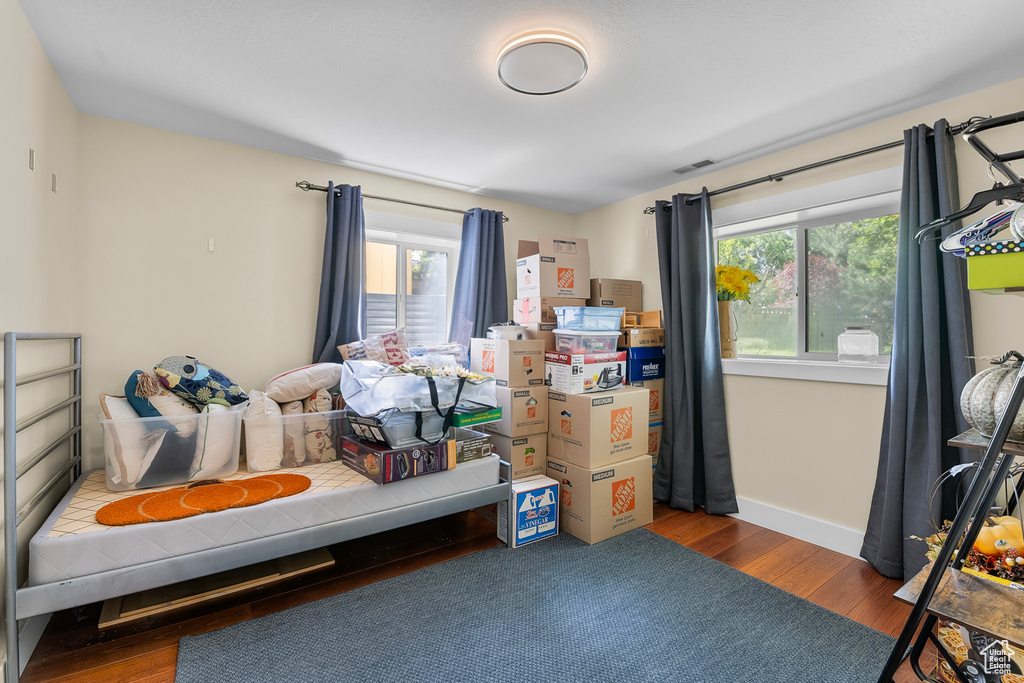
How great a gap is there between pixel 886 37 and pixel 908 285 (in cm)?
114

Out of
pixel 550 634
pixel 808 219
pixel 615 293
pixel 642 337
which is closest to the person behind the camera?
pixel 550 634

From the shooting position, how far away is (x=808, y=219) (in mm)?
2959

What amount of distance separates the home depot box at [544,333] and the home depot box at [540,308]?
3cm

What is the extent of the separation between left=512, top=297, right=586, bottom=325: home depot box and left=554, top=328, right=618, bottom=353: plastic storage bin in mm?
174

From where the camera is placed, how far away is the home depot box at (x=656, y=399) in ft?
11.4

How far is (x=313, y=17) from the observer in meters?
1.71

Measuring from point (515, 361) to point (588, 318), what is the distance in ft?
1.90

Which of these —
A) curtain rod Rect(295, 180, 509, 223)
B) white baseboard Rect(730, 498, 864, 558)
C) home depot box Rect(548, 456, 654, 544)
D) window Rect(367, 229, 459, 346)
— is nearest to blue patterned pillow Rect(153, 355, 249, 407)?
window Rect(367, 229, 459, 346)

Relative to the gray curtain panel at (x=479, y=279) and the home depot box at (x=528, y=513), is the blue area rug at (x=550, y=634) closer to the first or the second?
the home depot box at (x=528, y=513)

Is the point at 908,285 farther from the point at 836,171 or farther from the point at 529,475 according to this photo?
the point at 529,475

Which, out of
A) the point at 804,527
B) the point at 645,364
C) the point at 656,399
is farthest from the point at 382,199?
the point at 804,527

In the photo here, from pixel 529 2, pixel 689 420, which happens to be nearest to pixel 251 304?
pixel 529 2

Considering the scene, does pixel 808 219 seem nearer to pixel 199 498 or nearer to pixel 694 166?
pixel 694 166

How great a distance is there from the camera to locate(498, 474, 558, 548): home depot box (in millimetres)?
2699
